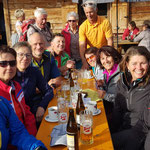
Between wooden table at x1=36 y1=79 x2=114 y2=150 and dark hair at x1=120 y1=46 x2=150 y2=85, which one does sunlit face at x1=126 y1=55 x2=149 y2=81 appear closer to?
dark hair at x1=120 y1=46 x2=150 y2=85

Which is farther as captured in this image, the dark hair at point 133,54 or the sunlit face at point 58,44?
the sunlit face at point 58,44

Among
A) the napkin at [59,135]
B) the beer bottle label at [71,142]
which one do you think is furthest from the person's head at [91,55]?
the beer bottle label at [71,142]

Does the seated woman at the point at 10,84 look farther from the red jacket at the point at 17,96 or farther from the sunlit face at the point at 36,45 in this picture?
the sunlit face at the point at 36,45

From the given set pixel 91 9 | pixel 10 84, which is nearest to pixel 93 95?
pixel 10 84

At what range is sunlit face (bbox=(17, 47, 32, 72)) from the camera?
226cm

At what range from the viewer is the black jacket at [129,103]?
6.39ft

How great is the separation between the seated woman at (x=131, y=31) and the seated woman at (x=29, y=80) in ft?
18.0

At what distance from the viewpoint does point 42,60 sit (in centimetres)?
281

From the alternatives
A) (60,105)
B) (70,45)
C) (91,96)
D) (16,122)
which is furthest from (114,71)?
(70,45)

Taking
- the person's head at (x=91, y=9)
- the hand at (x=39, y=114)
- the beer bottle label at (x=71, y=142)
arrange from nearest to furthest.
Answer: the beer bottle label at (x=71, y=142)
the hand at (x=39, y=114)
the person's head at (x=91, y=9)

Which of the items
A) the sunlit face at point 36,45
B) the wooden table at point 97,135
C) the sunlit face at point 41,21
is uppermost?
the sunlit face at point 41,21

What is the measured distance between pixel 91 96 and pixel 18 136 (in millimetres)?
Answer: 1035

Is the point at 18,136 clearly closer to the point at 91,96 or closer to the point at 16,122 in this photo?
the point at 16,122

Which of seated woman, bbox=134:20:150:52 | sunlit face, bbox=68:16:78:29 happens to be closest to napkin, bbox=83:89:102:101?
sunlit face, bbox=68:16:78:29
